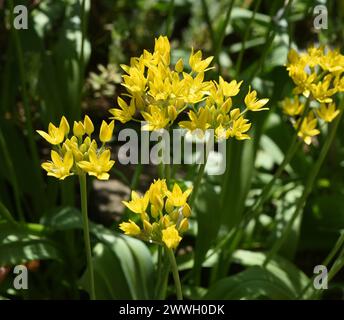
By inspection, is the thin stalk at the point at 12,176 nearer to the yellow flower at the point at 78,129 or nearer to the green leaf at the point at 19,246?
the green leaf at the point at 19,246

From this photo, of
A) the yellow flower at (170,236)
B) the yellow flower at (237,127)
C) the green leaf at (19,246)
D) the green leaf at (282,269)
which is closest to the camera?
the yellow flower at (170,236)

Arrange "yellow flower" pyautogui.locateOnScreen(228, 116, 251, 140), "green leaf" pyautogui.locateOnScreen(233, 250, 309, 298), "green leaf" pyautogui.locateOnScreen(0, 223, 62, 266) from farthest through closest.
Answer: "green leaf" pyautogui.locateOnScreen(233, 250, 309, 298)
"green leaf" pyautogui.locateOnScreen(0, 223, 62, 266)
"yellow flower" pyautogui.locateOnScreen(228, 116, 251, 140)

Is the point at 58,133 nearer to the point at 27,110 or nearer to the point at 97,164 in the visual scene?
the point at 97,164

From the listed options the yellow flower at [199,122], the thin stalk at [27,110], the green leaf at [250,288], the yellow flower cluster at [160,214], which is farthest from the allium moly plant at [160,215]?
the thin stalk at [27,110]

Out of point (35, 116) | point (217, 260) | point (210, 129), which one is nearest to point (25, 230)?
point (217, 260)

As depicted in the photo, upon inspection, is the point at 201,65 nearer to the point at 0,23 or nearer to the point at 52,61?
the point at 52,61

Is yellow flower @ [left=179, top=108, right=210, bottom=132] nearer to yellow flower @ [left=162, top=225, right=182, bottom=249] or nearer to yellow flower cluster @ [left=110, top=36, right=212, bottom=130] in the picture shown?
yellow flower cluster @ [left=110, top=36, right=212, bottom=130]

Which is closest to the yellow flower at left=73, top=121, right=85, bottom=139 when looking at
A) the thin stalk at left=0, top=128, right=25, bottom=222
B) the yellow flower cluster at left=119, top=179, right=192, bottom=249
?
the yellow flower cluster at left=119, top=179, right=192, bottom=249
